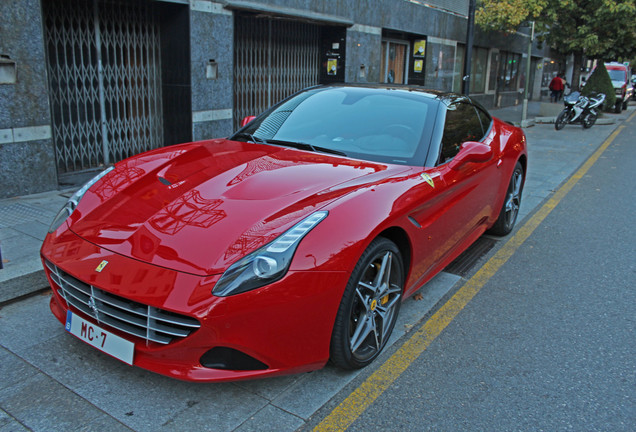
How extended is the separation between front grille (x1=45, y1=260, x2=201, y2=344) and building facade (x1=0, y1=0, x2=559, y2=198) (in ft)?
13.3

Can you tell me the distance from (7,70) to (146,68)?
97.2 inches

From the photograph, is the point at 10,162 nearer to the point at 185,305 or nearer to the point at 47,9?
the point at 47,9

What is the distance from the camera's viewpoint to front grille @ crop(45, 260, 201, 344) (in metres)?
2.24

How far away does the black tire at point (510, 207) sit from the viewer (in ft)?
17.2

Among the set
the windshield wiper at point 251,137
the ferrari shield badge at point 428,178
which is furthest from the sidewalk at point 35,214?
the ferrari shield badge at point 428,178

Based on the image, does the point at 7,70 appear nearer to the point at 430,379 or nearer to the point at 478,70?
the point at 430,379

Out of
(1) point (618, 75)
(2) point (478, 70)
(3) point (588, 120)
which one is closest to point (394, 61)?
(3) point (588, 120)

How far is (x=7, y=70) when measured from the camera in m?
5.65

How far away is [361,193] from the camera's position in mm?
2805

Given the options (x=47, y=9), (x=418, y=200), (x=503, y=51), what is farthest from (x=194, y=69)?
(x=503, y=51)

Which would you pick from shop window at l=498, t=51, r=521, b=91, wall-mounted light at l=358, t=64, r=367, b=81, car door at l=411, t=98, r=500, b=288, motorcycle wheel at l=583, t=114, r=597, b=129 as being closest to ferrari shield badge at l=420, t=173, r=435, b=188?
car door at l=411, t=98, r=500, b=288

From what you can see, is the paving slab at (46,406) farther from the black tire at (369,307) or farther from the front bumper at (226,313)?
the black tire at (369,307)

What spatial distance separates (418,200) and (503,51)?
71.0ft

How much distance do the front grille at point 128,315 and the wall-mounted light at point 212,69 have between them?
6.10 metres
